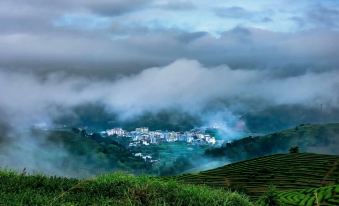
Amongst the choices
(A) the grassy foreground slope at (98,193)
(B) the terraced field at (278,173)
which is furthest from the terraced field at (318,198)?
(B) the terraced field at (278,173)

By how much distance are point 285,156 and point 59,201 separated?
151 m

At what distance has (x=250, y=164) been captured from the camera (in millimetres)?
157000

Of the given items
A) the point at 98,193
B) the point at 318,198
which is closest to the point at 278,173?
the point at 318,198

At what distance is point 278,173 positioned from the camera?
13512cm

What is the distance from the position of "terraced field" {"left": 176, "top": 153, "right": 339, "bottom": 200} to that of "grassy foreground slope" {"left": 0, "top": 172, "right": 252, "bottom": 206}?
101 metres

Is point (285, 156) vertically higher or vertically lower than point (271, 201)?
higher

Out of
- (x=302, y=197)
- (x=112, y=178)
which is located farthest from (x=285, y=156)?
(x=112, y=178)

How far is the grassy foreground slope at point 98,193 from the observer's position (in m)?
12.0

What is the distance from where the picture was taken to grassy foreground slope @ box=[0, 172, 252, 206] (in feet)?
39.5

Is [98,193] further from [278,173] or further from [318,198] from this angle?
[278,173]

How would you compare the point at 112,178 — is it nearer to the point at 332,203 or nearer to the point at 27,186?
the point at 27,186

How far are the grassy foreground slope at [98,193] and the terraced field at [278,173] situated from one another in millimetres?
101096

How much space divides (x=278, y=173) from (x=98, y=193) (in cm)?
12533

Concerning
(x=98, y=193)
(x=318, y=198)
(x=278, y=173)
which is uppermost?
(x=278, y=173)
